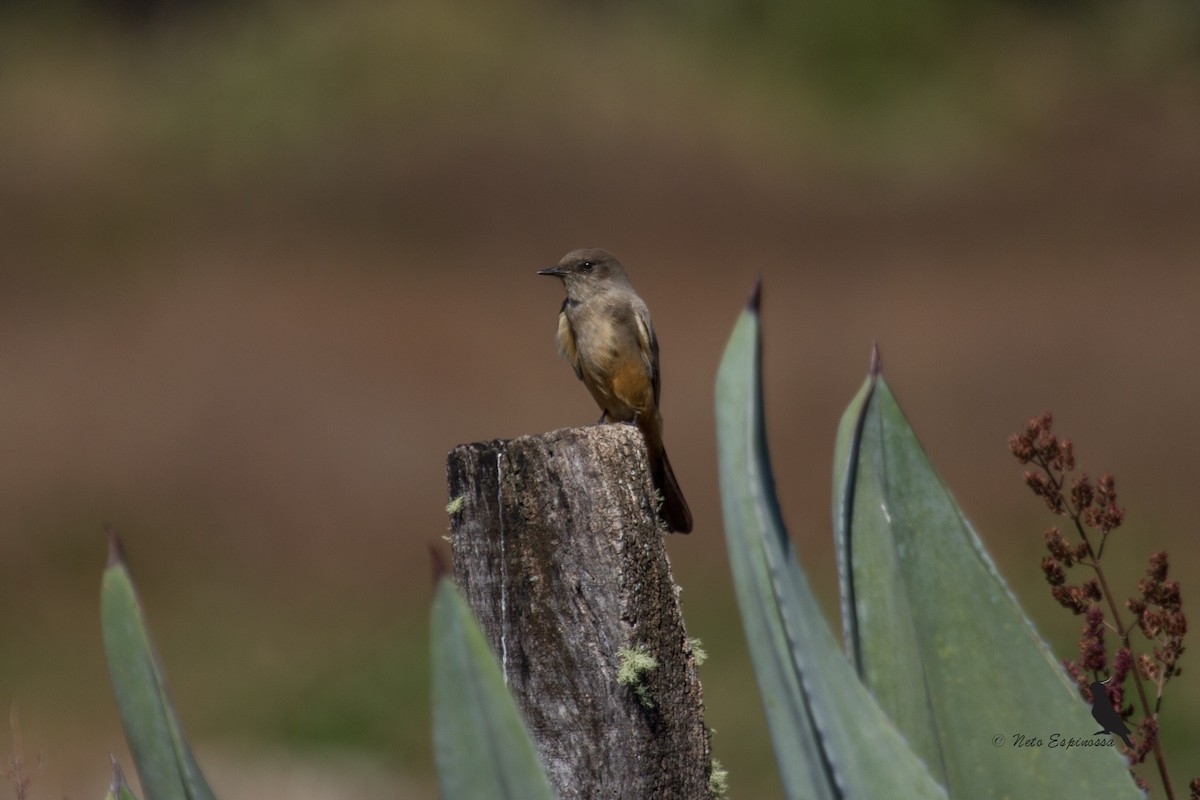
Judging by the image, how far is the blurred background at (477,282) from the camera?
1391 centimetres

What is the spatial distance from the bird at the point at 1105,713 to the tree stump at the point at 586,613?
2.36ft

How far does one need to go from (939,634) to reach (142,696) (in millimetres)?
1252

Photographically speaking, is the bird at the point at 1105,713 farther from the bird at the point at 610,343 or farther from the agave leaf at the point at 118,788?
the bird at the point at 610,343

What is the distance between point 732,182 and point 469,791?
16141mm

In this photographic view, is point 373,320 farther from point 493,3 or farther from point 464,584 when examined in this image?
point 464,584

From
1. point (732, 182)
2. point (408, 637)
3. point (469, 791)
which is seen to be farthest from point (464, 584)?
point (732, 182)

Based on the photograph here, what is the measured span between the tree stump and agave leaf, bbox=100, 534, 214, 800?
2.48ft

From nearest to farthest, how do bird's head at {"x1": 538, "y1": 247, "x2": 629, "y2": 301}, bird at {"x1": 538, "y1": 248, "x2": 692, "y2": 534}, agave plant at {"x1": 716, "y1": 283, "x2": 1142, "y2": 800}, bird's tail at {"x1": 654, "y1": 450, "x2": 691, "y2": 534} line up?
1. agave plant at {"x1": 716, "y1": 283, "x2": 1142, "y2": 800}
2. bird's tail at {"x1": 654, "y1": 450, "x2": 691, "y2": 534}
3. bird at {"x1": 538, "y1": 248, "x2": 692, "y2": 534}
4. bird's head at {"x1": 538, "y1": 247, "x2": 629, "y2": 301}

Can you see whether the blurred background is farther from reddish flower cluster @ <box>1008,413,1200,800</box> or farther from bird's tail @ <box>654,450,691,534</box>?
reddish flower cluster @ <box>1008,413,1200,800</box>

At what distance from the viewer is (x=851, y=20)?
68.0 feet

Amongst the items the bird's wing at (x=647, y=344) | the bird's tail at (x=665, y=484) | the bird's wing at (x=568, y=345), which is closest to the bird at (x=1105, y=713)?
the bird's tail at (x=665, y=484)

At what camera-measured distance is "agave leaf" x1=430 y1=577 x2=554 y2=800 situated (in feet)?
6.08

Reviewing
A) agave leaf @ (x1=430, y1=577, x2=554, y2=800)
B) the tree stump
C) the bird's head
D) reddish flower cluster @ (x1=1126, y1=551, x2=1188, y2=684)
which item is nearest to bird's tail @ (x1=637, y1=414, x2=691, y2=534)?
the bird's head

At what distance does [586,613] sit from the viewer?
2.78 metres
